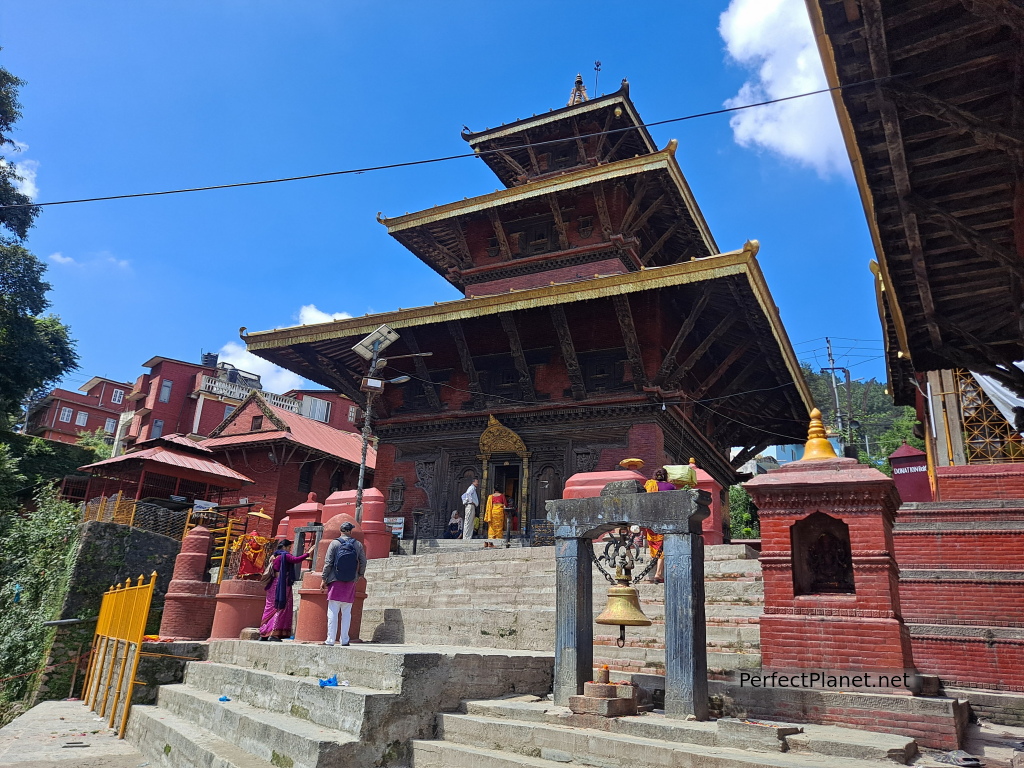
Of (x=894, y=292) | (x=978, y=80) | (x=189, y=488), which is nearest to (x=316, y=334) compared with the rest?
(x=189, y=488)

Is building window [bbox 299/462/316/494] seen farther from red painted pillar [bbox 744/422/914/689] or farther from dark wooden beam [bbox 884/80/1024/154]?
dark wooden beam [bbox 884/80/1024/154]

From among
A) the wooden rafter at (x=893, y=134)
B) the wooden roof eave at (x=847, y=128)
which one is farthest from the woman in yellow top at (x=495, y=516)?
the wooden rafter at (x=893, y=134)

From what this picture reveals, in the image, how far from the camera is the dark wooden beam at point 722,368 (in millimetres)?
17484

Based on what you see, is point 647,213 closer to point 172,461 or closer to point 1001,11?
point 1001,11

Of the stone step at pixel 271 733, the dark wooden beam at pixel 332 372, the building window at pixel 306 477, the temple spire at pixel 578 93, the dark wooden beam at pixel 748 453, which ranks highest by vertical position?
the temple spire at pixel 578 93

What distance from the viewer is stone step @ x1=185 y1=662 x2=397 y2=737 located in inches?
218

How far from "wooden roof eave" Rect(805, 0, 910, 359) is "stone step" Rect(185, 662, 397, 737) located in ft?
18.8

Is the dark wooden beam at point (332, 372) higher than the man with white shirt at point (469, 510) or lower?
higher

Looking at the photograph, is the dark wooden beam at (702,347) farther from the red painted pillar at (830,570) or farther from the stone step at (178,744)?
the stone step at (178,744)

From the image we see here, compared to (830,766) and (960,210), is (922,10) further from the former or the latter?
(830,766)

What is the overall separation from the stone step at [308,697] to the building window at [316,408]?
35.7 meters

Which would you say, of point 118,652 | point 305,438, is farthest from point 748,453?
point 118,652

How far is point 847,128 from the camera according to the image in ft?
18.3

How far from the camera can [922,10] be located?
15.5 feet
